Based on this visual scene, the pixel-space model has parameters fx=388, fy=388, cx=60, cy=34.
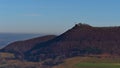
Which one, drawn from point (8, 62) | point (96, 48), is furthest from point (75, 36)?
point (8, 62)

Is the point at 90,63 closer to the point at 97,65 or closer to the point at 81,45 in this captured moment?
the point at 97,65

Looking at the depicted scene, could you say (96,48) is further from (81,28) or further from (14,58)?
(14,58)

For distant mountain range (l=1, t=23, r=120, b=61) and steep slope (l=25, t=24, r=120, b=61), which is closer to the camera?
distant mountain range (l=1, t=23, r=120, b=61)

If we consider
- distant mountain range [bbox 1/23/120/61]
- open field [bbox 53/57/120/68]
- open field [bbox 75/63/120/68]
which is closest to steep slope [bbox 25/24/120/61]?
distant mountain range [bbox 1/23/120/61]

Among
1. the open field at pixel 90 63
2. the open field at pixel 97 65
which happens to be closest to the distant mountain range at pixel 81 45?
the open field at pixel 90 63

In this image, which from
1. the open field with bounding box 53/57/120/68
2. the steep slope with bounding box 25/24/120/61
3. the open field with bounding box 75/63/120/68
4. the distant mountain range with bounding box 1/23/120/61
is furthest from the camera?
the steep slope with bounding box 25/24/120/61

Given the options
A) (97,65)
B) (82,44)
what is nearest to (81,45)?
(82,44)

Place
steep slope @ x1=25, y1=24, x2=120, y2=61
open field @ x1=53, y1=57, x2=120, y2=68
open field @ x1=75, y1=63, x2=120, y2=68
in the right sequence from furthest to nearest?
1. steep slope @ x1=25, y1=24, x2=120, y2=61
2. open field @ x1=53, y1=57, x2=120, y2=68
3. open field @ x1=75, y1=63, x2=120, y2=68

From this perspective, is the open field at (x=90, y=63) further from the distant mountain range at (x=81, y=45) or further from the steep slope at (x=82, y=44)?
the steep slope at (x=82, y=44)

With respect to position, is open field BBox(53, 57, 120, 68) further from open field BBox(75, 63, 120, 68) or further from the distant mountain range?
the distant mountain range

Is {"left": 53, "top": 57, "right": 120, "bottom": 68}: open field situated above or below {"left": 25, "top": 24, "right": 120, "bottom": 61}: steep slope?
below
